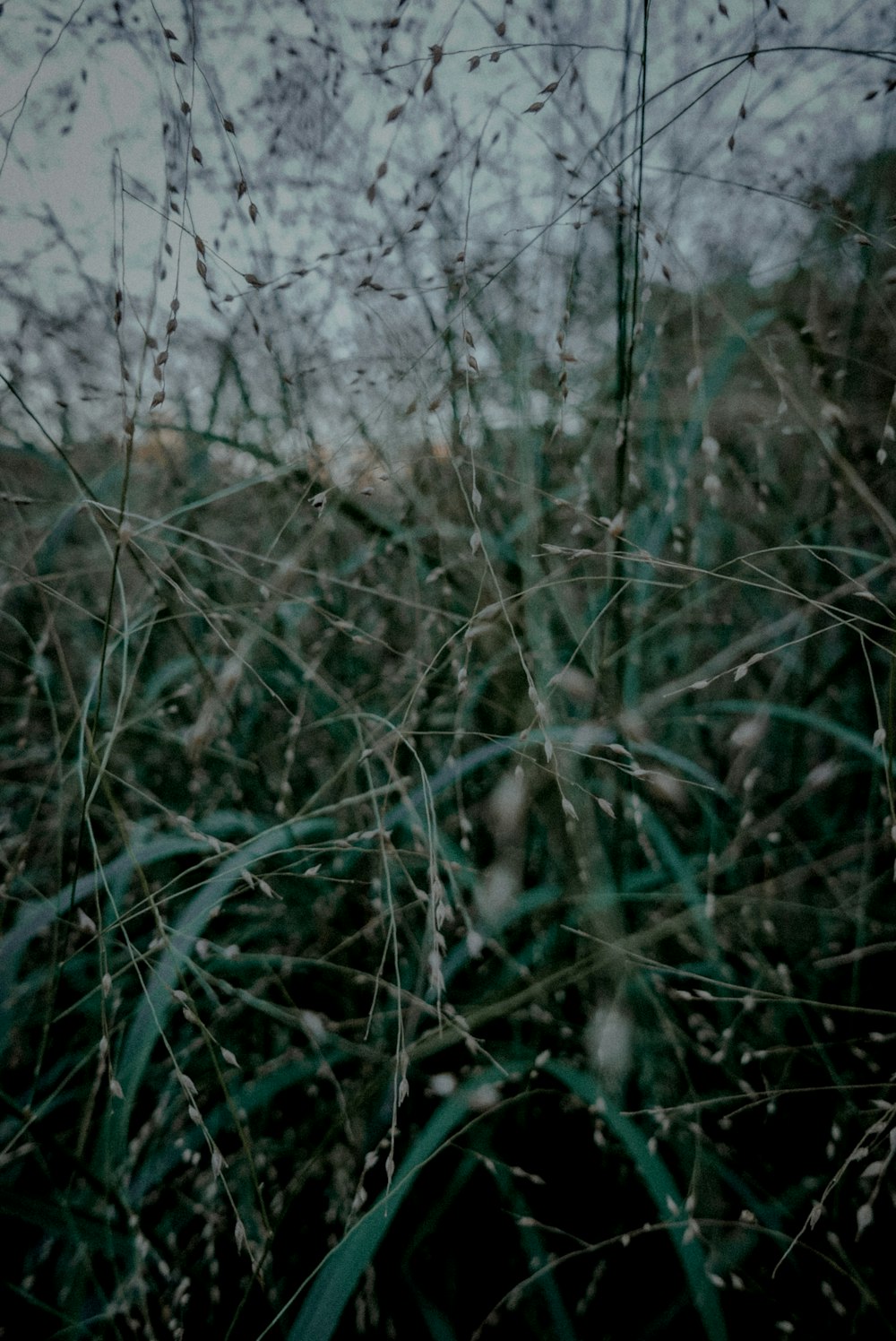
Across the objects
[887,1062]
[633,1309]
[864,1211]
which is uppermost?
[864,1211]

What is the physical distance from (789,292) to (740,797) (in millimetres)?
1073

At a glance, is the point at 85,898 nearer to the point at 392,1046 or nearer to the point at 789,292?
the point at 392,1046

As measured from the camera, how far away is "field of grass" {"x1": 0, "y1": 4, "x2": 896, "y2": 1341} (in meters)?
0.67

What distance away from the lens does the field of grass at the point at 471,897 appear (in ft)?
2.20

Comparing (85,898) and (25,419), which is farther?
(25,419)

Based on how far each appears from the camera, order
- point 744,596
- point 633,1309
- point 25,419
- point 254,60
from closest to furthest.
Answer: point 633,1309 → point 254,60 → point 25,419 → point 744,596

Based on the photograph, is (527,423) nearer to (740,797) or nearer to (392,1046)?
(740,797)

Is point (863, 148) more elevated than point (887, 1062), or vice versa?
point (863, 148)

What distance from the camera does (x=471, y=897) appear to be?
93cm

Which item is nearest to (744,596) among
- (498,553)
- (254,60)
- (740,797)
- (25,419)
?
(740,797)

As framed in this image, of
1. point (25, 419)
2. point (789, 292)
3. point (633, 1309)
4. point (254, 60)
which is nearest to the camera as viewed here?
point (633, 1309)

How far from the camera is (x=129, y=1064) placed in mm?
658

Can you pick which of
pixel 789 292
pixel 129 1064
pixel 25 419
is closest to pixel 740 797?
pixel 129 1064

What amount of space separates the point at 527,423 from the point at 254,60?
0.54 metres
